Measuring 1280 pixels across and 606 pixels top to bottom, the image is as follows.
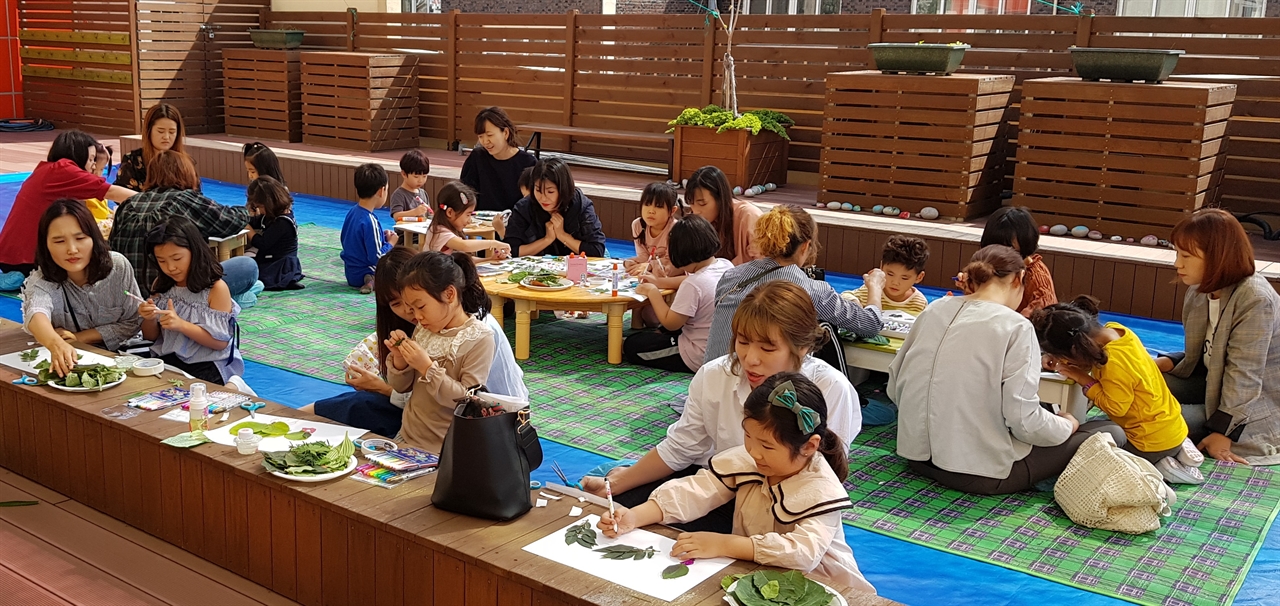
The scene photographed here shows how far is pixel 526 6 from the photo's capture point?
18.7 meters

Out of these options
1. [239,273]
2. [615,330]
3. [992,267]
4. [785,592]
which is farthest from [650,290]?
[785,592]

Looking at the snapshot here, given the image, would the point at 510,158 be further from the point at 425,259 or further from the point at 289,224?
the point at 425,259

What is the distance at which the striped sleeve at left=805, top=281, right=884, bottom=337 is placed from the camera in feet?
16.9

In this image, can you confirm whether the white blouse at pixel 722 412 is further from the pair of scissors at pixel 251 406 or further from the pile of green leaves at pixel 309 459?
the pair of scissors at pixel 251 406

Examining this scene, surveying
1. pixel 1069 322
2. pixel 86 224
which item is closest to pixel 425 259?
pixel 86 224

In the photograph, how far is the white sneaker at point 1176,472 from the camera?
4750 mm

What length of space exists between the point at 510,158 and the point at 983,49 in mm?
5101

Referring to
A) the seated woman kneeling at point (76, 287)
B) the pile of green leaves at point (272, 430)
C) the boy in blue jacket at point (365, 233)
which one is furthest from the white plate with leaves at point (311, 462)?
the boy in blue jacket at point (365, 233)

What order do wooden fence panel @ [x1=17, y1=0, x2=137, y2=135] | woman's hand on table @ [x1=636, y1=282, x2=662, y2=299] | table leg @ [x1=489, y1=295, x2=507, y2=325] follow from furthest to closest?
1. wooden fence panel @ [x1=17, y1=0, x2=137, y2=135]
2. table leg @ [x1=489, y1=295, x2=507, y2=325]
3. woman's hand on table @ [x1=636, y1=282, x2=662, y2=299]

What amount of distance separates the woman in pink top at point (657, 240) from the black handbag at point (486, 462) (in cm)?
323

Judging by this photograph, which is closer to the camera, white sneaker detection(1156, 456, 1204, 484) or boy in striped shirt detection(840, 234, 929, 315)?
white sneaker detection(1156, 456, 1204, 484)

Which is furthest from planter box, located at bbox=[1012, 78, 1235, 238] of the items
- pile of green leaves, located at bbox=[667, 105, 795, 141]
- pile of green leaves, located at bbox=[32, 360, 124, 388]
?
pile of green leaves, located at bbox=[32, 360, 124, 388]

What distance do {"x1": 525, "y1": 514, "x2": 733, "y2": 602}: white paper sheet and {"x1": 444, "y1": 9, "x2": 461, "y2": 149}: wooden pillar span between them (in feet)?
40.5

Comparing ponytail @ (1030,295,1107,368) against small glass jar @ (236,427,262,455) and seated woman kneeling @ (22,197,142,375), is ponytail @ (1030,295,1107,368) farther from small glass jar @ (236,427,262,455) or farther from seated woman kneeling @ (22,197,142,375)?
seated woman kneeling @ (22,197,142,375)
